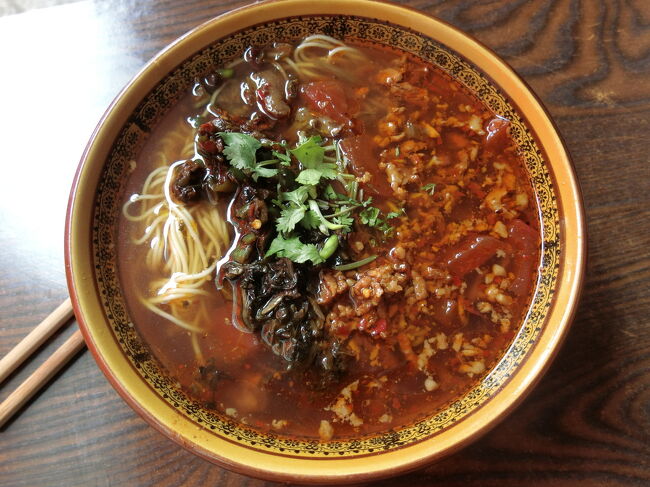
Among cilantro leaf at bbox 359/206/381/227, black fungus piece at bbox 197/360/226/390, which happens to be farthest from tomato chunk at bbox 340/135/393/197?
black fungus piece at bbox 197/360/226/390

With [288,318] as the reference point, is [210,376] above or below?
below

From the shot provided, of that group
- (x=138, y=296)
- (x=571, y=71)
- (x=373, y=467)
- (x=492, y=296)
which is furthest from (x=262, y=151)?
(x=571, y=71)

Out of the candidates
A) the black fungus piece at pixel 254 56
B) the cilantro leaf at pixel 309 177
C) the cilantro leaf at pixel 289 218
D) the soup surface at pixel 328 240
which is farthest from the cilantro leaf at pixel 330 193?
the black fungus piece at pixel 254 56

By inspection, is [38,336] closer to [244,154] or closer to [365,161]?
[244,154]

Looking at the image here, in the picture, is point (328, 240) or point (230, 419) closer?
point (230, 419)

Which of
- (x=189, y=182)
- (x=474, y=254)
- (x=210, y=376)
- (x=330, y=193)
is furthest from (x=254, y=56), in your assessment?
(x=210, y=376)

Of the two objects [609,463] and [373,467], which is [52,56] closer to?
[373,467]
